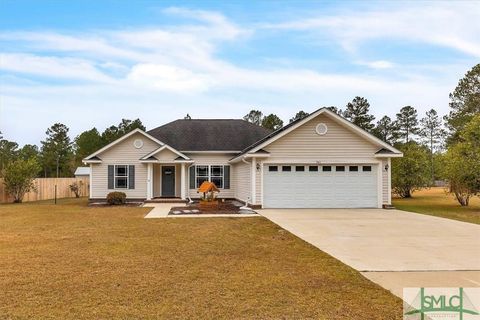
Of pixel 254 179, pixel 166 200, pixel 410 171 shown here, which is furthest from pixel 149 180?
pixel 410 171

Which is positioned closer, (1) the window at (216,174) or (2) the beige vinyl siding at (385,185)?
(2) the beige vinyl siding at (385,185)

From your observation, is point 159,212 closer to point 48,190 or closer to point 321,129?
point 321,129

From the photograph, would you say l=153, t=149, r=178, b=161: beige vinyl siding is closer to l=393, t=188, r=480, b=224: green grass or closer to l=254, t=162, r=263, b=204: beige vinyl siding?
l=254, t=162, r=263, b=204: beige vinyl siding

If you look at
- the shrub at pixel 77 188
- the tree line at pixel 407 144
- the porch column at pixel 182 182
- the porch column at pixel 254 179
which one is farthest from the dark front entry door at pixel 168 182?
the shrub at pixel 77 188

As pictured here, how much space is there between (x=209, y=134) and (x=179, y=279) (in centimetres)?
2137

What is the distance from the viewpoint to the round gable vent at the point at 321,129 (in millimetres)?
19812

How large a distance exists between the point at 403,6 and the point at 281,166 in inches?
331

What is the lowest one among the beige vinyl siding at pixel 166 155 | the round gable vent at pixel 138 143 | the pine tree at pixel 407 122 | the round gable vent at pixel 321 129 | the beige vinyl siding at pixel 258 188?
Result: the beige vinyl siding at pixel 258 188

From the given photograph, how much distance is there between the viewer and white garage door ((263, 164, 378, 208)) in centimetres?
1945

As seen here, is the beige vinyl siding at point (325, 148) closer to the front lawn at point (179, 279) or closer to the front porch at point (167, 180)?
the front porch at point (167, 180)

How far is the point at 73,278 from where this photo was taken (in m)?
6.38

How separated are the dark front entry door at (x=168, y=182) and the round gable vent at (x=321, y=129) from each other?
969 centimetres

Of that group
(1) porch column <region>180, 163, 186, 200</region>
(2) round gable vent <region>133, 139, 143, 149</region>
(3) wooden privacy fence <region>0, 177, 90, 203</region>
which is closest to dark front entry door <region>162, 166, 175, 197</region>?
(1) porch column <region>180, 163, 186, 200</region>

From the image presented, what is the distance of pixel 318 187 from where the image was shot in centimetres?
1964
